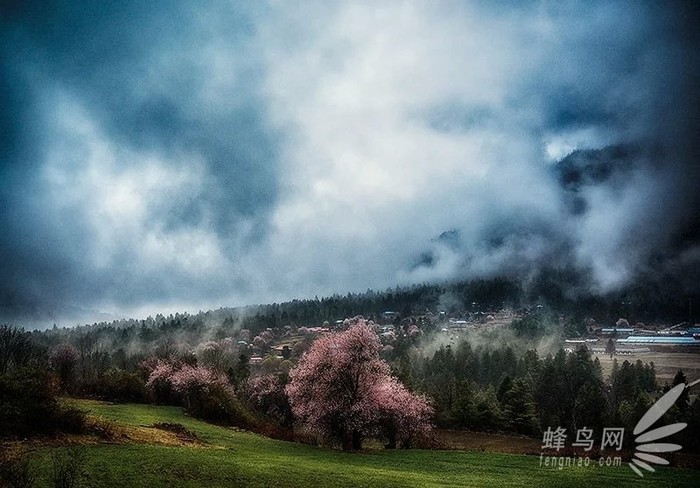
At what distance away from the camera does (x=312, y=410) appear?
167 feet

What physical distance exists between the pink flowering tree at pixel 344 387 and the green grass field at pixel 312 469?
3.63 m

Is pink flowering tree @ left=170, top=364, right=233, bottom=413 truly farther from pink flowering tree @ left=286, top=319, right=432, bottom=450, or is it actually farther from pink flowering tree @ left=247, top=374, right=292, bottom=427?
pink flowering tree @ left=286, top=319, right=432, bottom=450

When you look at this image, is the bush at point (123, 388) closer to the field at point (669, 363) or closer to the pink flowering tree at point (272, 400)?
the pink flowering tree at point (272, 400)

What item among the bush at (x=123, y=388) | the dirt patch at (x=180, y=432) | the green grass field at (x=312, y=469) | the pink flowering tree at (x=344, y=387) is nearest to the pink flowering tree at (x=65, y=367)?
the bush at (x=123, y=388)

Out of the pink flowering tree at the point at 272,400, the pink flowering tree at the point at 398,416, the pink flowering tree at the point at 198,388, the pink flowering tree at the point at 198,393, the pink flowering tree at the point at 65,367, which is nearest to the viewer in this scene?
the pink flowering tree at the point at 398,416

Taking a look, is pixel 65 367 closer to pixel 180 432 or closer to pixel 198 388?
pixel 198 388

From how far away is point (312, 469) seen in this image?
31.3m

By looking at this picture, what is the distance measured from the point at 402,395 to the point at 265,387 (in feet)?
152

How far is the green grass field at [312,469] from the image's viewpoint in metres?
24.7

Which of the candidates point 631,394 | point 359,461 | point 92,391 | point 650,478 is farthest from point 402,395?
point 631,394

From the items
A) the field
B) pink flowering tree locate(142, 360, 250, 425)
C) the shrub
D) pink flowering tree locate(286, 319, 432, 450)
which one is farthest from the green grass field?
the field

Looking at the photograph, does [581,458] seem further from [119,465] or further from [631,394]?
[631,394]

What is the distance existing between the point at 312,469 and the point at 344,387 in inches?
753

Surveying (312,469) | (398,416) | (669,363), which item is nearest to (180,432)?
(312,469)
